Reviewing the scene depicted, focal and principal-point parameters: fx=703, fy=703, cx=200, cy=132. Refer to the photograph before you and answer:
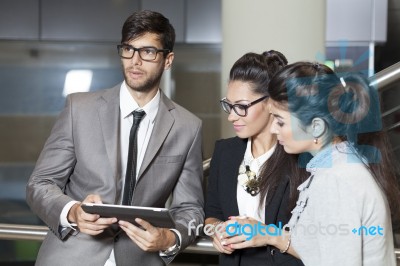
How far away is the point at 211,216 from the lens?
2568 mm

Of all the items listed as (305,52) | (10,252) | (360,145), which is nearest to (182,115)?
(360,145)

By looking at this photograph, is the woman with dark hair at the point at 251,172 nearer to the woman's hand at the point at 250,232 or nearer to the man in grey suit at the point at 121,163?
the woman's hand at the point at 250,232

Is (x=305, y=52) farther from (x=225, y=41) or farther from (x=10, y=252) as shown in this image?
(x=10, y=252)

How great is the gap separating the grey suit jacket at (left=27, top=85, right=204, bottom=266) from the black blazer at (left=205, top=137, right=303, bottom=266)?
13 cm

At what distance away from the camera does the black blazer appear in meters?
2.33

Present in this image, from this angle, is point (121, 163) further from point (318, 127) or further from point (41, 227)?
point (318, 127)

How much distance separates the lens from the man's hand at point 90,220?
92.8 inches

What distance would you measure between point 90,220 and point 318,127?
855 millimetres

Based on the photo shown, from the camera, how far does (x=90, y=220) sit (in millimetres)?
2363

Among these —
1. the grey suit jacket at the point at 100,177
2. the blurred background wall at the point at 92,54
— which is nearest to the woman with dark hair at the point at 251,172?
the grey suit jacket at the point at 100,177

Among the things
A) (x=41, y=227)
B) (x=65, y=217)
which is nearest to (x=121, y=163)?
(x=65, y=217)

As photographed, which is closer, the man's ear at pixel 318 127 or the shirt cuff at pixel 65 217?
the man's ear at pixel 318 127

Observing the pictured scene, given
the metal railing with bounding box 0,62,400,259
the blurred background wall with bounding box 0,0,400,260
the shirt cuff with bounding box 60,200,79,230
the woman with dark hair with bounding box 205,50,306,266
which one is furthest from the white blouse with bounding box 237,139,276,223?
the blurred background wall with bounding box 0,0,400,260

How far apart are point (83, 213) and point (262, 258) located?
2.04ft
